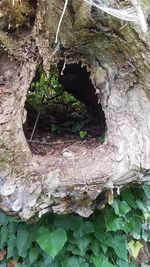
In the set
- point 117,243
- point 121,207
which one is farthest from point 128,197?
point 117,243

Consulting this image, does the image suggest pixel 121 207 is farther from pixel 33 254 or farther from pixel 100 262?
pixel 33 254

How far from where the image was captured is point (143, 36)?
1.08 metres

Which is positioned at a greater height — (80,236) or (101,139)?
(101,139)

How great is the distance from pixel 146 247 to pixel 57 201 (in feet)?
2.87

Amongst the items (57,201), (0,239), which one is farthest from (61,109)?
(57,201)

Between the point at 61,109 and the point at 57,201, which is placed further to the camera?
the point at 61,109

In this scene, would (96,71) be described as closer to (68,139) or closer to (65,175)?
(65,175)

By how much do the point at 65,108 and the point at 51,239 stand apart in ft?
2.36

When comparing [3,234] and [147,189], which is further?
[147,189]

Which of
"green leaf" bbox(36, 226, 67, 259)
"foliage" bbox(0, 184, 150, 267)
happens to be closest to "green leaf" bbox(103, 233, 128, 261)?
"foliage" bbox(0, 184, 150, 267)

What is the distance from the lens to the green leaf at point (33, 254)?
162cm

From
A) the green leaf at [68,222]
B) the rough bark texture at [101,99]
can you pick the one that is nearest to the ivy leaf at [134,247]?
the green leaf at [68,222]

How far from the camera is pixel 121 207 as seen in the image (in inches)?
63.7

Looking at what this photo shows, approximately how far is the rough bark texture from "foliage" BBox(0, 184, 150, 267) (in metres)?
0.28
